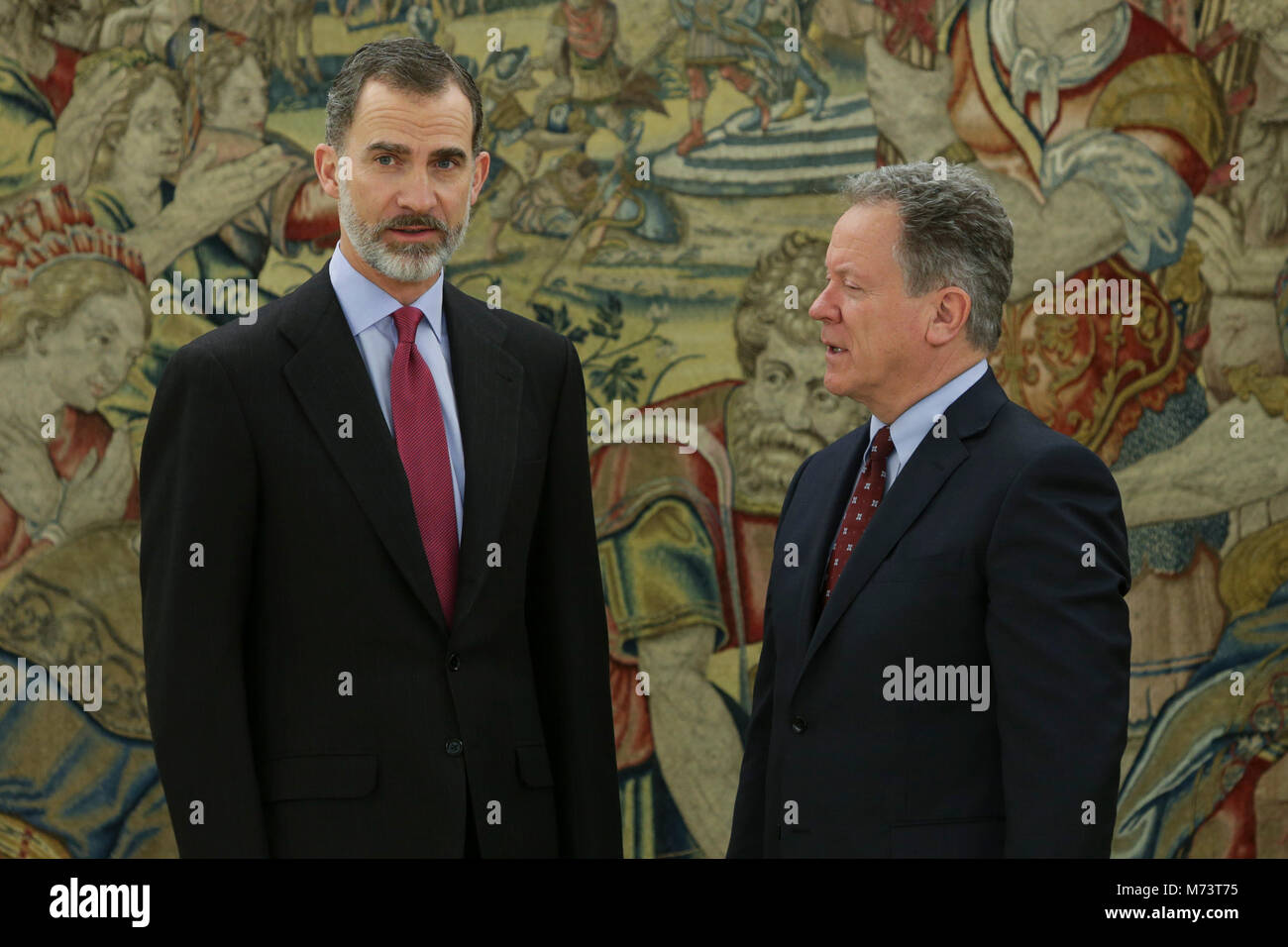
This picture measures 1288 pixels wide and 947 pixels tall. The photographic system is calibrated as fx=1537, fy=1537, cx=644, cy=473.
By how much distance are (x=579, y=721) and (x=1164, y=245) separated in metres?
3.97

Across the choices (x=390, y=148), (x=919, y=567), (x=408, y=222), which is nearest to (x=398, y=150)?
(x=390, y=148)

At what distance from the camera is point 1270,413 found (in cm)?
627

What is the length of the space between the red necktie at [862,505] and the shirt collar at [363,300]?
39.0 inches

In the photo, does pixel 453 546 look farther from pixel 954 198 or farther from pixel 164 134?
pixel 164 134

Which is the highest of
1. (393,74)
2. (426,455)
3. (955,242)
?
(393,74)

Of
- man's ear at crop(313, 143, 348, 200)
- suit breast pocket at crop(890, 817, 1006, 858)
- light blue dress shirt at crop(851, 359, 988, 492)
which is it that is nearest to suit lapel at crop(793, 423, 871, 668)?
light blue dress shirt at crop(851, 359, 988, 492)

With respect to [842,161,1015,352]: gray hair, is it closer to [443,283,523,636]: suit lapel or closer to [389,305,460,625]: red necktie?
[443,283,523,636]: suit lapel

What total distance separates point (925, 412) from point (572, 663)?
0.94 meters

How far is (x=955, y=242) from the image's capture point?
3.30 metres

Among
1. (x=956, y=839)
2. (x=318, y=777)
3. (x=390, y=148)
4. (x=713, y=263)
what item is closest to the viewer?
(x=956, y=839)

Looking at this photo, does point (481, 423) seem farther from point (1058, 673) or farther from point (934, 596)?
point (1058, 673)
